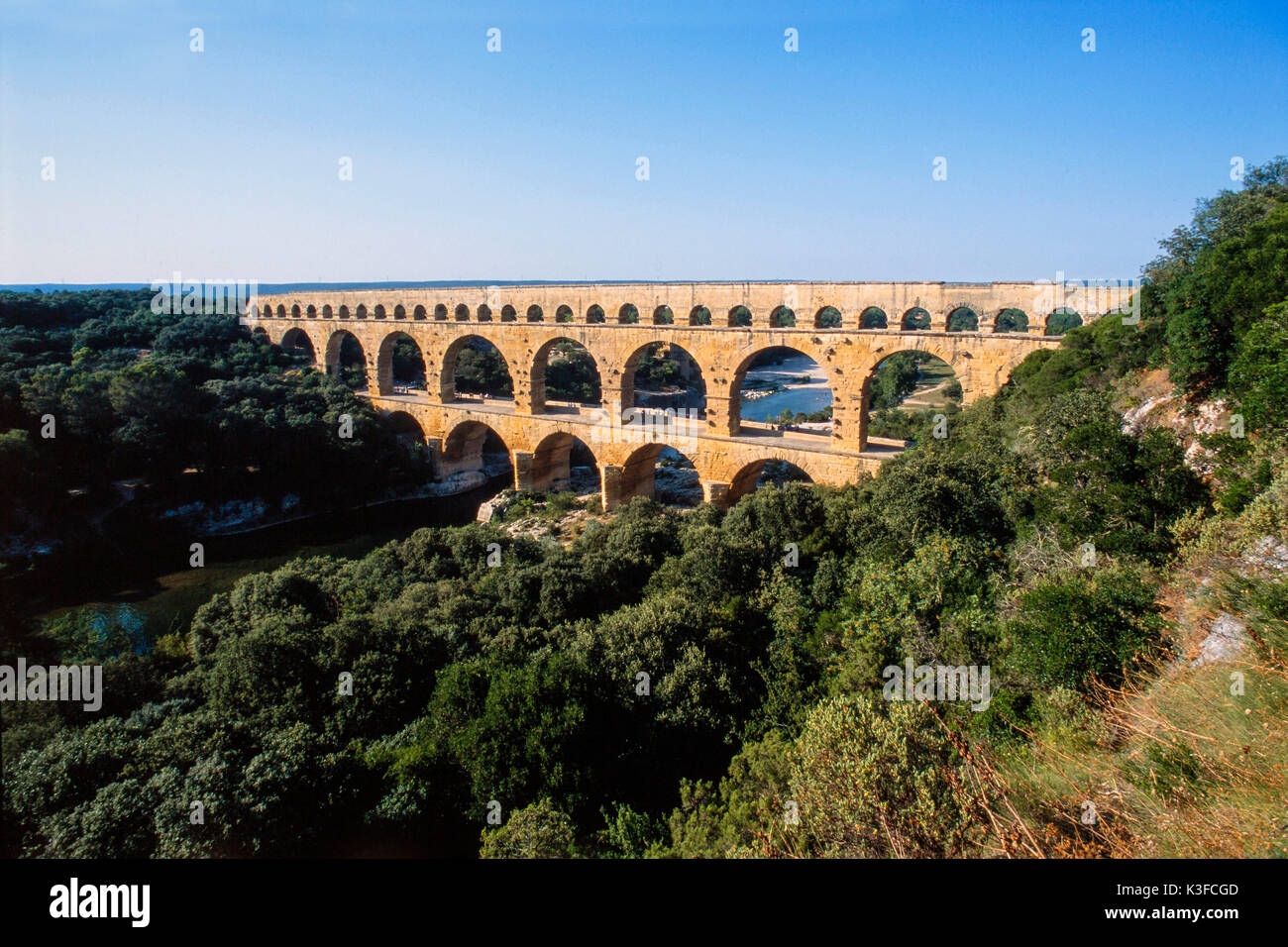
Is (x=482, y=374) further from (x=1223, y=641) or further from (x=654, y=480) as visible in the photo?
(x=1223, y=641)

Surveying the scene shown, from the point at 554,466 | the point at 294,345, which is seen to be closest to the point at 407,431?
the point at 554,466

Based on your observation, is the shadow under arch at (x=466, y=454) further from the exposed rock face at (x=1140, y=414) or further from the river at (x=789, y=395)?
the exposed rock face at (x=1140, y=414)

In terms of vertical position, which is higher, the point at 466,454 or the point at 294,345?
the point at 294,345

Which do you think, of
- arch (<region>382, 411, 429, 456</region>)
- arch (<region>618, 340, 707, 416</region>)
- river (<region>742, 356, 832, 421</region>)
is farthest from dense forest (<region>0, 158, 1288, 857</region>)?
arch (<region>618, 340, 707, 416</region>)

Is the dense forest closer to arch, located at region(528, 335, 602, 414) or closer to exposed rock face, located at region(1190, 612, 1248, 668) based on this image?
exposed rock face, located at region(1190, 612, 1248, 668)

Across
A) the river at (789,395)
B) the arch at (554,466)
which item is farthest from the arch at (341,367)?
the river at (789,395)
